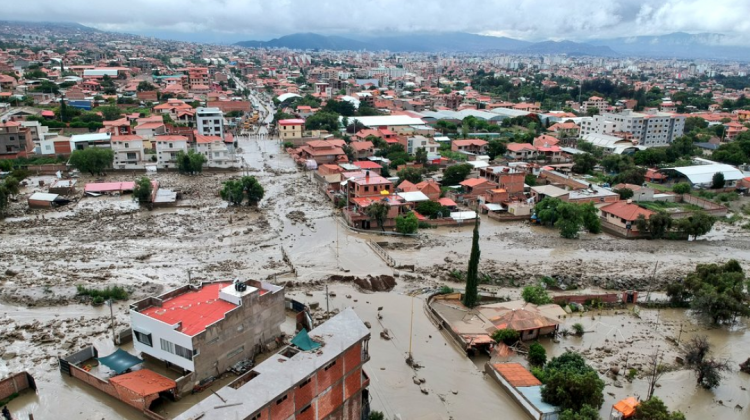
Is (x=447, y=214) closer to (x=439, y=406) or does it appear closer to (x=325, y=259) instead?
(x=325, y=259)

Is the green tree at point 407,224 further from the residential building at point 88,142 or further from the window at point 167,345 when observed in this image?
the residential building at point 88,142

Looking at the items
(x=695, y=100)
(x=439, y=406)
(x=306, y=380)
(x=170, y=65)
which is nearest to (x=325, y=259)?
(x=439, y=406)

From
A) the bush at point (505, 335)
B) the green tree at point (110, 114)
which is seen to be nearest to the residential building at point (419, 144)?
the green tree at point (110, 114)

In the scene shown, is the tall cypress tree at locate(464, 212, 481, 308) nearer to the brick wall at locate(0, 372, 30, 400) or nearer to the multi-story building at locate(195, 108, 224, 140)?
the brick wall at locate(0, 372, 30, 400)

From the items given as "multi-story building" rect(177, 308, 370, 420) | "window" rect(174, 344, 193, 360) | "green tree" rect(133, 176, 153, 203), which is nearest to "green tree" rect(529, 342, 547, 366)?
"multi-story building" rect(177, 308, 370, 420)

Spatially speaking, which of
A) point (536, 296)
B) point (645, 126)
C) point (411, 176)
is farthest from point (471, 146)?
point (536, 296)

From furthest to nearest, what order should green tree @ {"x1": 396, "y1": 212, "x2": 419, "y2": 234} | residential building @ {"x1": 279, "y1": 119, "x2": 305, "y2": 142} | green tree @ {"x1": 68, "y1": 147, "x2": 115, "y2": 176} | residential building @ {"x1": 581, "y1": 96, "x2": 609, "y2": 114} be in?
1. residential building @ {"x1": 581, "y1": 96, "x2": 609, "y2": 114}
2. residential building @ {"x1": 279, "y1": 119, "x2": 305, "y2": 142}
3. green tree @ {"x1": 68, "y1": 147, "x2": 115, "y2": 176}
4. green tree @ {"x1": 396, "y1": 212, "x2": 419, "y2": 234}

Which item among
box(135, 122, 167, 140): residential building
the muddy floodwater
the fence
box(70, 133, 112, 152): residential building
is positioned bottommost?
the muddy floodwater

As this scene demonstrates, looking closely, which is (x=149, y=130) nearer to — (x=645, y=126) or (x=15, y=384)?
(x=15, y=384)
